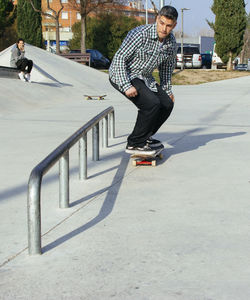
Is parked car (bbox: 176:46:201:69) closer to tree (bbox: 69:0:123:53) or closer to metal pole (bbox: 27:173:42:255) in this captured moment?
tree (bbox: 69:0:123:53)

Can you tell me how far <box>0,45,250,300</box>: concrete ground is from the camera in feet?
8.66

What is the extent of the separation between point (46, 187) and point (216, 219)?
1731 mm

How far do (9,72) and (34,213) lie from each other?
13.6m

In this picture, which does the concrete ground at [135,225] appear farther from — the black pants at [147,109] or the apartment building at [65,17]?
the apartment building at [65,17]

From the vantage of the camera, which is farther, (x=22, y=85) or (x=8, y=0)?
(x=8, y=0)

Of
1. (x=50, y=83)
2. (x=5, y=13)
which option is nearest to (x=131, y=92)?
(x=50, y=83)

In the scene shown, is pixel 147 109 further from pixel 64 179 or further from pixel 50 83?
pixel 50 83

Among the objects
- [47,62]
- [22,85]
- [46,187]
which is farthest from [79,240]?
[47,62]

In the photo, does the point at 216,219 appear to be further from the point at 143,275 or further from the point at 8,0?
the point at 8,0

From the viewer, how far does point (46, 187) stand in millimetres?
4758

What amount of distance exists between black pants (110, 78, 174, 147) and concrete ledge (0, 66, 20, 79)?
10528 millimetres

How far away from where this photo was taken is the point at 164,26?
5.09 m

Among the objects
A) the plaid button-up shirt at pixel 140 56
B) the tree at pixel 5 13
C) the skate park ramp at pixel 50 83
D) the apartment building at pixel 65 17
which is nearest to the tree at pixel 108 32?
the apartment building at pixel 65 17

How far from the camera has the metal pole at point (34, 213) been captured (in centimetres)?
294
